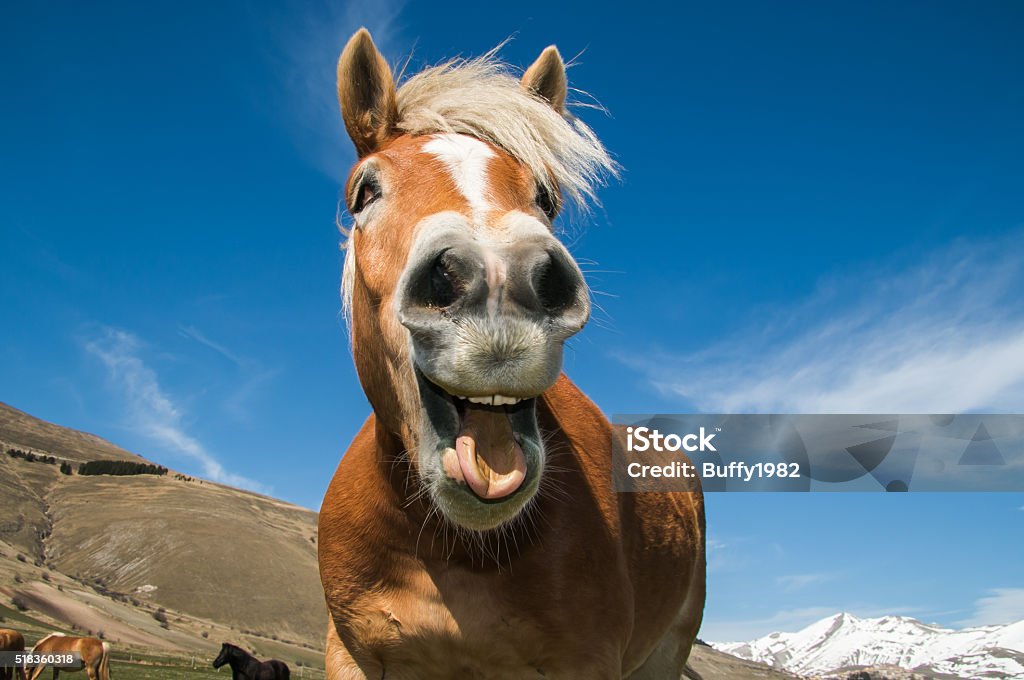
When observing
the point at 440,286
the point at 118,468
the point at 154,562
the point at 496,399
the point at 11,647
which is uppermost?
the point at 118,468

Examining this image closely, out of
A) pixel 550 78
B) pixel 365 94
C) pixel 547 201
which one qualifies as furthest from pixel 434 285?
pixel 550 78

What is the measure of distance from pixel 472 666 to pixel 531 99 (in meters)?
3.02

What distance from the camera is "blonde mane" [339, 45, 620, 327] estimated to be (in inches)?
145

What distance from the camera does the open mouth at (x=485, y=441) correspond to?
2658 mm

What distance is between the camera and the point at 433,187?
320 cm

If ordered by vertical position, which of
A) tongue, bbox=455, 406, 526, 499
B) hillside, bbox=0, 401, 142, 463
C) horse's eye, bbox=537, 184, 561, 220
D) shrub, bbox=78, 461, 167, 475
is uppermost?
hillside, bbox=0, 401, 142, 463

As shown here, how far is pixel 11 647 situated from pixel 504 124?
30705mm

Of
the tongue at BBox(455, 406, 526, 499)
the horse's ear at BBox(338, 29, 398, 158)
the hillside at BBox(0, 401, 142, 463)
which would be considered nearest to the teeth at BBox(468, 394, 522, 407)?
the tongue at BBox(455, 406, 526, 499)

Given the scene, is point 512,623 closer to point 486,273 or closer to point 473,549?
point 473,549

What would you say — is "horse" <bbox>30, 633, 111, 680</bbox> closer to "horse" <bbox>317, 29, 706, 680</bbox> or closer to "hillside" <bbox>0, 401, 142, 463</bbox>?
"horse" <bbox>317, 29, 706, 680</bbox>

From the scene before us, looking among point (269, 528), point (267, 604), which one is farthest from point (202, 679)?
point (269, 528)

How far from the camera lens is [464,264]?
101 inches

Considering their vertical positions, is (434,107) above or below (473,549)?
above

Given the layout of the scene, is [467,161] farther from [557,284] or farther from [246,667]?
[246,667]
